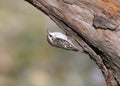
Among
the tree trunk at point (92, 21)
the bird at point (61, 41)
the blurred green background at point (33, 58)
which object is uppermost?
the tree trunk at point (92, 21)

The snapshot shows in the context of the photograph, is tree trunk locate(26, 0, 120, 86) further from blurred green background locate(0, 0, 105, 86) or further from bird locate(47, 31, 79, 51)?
blurred green background locate(0, 0, 105, 86)

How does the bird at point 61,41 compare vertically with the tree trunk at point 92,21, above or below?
below

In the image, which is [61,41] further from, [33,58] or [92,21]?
[33,58]

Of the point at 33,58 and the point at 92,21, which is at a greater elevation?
the point at 92,21

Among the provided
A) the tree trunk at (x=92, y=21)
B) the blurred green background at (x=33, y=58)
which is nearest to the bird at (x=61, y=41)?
the tree trunk at (x=92, y=21)

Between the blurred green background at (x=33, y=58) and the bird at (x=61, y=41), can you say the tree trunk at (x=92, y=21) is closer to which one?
the bird at (x=61, y=41)

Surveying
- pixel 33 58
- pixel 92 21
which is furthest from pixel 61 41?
pixel 33 58

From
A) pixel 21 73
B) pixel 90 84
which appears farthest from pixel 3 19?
pixel 90 84
